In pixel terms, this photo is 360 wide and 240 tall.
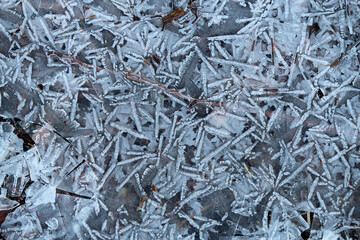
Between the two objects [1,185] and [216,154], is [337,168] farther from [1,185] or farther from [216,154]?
[1,185]

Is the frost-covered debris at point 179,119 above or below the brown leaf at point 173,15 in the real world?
below

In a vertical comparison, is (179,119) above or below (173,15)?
below

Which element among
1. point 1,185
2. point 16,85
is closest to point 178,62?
point 16,85

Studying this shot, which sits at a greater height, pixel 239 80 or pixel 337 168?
pixel 239 80

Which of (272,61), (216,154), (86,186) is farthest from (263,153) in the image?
(86,186)

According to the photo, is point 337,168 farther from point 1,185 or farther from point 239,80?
point 1,185

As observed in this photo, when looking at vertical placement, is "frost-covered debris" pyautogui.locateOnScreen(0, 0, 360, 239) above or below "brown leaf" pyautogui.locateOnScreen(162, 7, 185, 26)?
below

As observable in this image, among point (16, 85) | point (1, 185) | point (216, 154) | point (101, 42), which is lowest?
point (1, 185)
